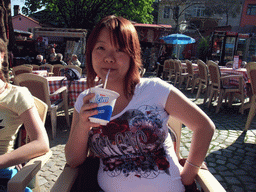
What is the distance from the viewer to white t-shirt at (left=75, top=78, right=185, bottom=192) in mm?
1191

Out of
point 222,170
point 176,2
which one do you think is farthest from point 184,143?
point 176,2

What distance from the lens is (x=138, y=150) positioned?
1.22 m

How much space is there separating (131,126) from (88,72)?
0.57 metres

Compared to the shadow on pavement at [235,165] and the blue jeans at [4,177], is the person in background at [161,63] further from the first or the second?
the blue jeans at [4,177]

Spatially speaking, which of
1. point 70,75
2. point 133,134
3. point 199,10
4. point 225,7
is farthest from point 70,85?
point 199,10

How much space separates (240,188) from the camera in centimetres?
247

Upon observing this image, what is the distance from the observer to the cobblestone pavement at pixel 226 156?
2615mm

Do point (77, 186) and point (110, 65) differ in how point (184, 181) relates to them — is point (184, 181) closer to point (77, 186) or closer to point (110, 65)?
point (77, 186)

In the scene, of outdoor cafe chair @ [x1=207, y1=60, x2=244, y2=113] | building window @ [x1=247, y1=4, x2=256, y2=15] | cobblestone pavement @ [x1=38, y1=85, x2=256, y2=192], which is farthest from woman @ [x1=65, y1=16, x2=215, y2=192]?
building window @ [x1=247, y1=4, x2=256, y2=15]

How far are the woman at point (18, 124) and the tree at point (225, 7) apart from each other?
34.2 meters

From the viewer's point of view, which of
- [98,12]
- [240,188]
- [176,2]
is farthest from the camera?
[176,2]

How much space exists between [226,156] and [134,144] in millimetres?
2687

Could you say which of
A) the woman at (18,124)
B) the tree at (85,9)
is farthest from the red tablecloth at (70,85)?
the tree at (85,9)

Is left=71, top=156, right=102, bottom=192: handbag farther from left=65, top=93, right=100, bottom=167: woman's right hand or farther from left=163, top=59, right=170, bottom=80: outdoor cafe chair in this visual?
left=163, top=59, right=170, bottom=80: outdoor cafe chair
